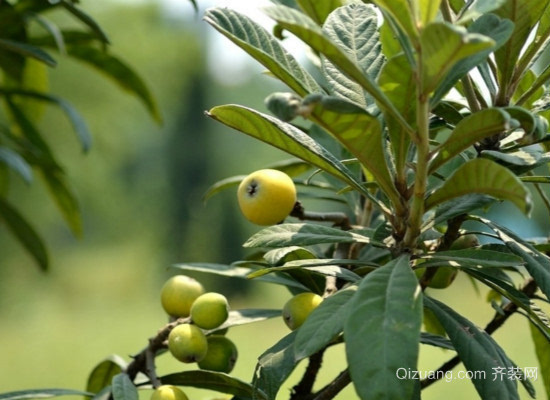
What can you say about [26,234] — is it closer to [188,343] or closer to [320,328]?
[188,343]

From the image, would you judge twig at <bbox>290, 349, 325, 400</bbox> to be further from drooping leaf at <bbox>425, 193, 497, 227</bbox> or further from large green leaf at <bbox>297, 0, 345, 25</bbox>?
large green leaf at <bbox>297, 0, 345, 25</bbox>

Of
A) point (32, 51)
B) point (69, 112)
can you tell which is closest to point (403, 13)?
point (32, 51)

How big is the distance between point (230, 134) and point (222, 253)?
2.53 meters

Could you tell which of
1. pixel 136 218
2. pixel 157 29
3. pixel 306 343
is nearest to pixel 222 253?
pixel 136 218

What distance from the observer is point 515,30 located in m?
0.72

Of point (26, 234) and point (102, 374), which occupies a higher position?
point (26, 234)

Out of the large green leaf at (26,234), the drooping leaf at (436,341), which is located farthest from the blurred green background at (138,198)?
the drooping leaf at (436,341)

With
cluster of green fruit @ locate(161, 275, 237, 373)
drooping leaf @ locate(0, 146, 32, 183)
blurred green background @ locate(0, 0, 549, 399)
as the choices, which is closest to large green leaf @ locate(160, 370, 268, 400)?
cluster of green fruit @ locate(161, 275, 237, 373)

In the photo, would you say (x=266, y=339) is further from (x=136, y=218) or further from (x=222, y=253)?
(x=136, y=218)

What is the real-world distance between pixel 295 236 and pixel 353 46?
0.59 feet

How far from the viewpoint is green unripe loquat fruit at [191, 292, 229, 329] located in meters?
0.79

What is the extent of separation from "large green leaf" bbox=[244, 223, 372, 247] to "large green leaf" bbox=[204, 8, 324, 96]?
4.8 inches

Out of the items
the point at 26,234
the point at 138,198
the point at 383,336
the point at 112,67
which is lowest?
the point at 383,336

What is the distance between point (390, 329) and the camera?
55 cm
